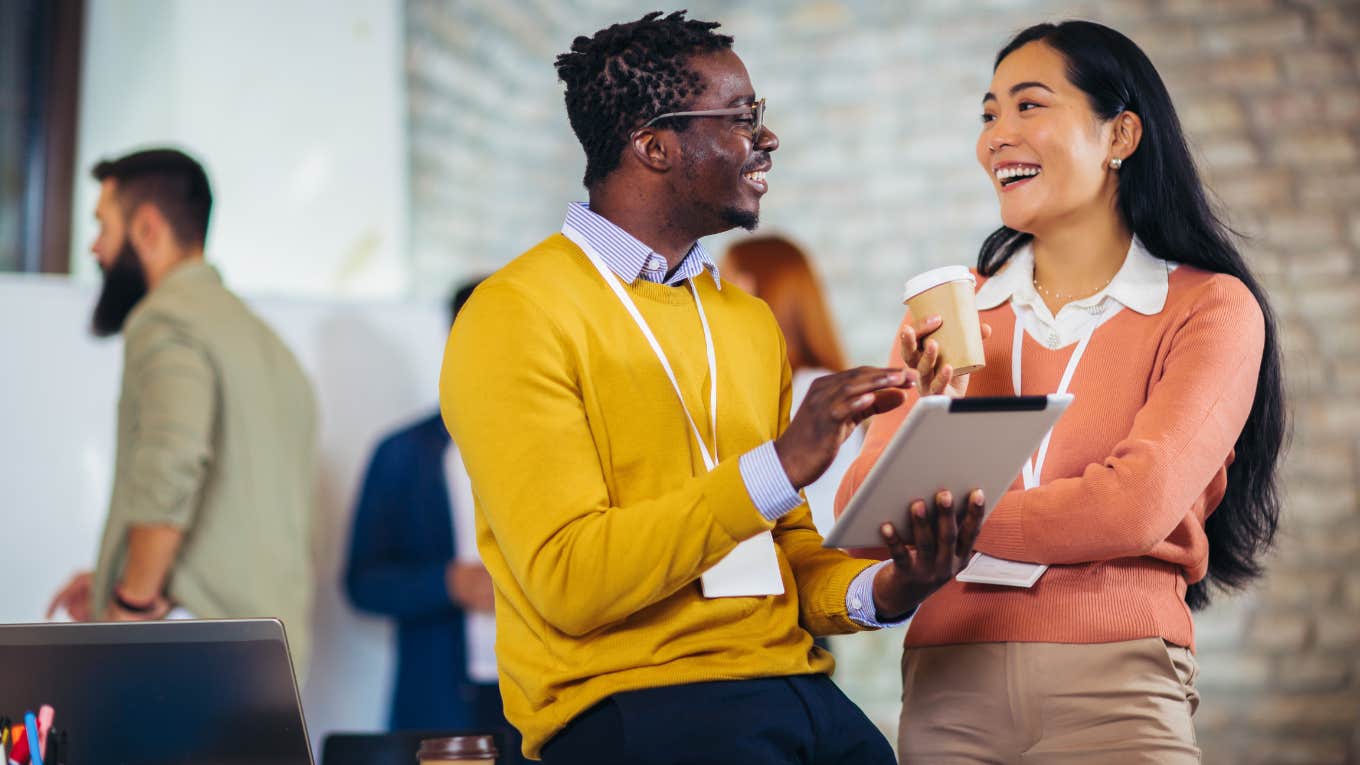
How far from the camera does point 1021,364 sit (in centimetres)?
194

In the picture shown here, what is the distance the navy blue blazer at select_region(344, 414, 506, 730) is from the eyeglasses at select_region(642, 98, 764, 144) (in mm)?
2046

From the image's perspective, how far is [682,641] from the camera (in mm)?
1625

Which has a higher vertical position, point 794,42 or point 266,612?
point 794,42

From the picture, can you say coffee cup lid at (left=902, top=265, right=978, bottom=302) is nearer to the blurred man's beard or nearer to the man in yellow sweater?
the man in yellow sweater

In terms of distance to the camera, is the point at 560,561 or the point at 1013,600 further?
the point at 1013,600

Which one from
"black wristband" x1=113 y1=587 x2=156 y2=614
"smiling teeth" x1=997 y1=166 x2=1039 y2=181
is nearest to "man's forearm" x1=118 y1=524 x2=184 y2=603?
"black wristband" x1=113 y1=587 x2=156 y2=614

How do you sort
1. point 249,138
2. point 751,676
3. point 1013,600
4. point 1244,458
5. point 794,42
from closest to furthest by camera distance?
1. point 751,676
2. point 1013,600
3. point 1244,458
4. point 249,138
5. point 794,42

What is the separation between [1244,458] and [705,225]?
84 cm

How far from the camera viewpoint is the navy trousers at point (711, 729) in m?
1.55

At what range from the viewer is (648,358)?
5.64 feet

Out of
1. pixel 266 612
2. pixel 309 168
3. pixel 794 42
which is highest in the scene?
pixel 794 42

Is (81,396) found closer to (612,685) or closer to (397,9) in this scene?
(397,9)

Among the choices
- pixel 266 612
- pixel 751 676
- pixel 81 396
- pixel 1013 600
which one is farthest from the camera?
pixel 81 396

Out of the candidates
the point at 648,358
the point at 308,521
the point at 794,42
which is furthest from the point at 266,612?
the point at 794,42
